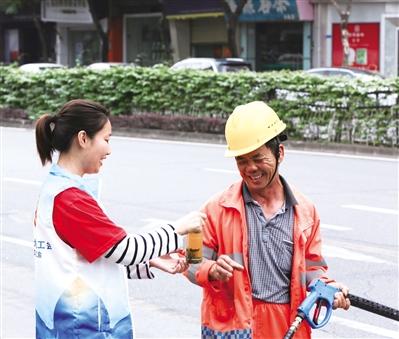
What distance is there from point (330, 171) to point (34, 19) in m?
33.0

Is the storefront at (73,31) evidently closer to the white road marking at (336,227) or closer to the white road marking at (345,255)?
the white road marking at (336,227)

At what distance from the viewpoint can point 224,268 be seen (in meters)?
3.75

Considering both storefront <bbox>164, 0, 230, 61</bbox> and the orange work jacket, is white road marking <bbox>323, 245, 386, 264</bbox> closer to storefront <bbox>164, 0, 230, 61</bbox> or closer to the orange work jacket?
the orange work jacket

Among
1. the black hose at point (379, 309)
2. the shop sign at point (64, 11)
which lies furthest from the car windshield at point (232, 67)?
the black hose at point (379, 309)

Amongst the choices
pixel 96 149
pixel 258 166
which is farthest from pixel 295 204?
pixel 96 149

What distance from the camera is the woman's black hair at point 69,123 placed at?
3838mm

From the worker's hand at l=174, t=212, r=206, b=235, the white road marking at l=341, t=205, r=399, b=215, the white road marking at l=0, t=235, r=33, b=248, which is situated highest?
the worker's hand at l=174, t=212, r=206, b=235

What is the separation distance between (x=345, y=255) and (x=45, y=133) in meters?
6.13

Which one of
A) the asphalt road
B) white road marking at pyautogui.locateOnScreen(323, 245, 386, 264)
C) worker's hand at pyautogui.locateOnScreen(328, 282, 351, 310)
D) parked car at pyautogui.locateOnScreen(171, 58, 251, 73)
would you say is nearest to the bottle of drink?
worker's hand at pyautogui.locateOnScreen(328, 282, 351, 310)

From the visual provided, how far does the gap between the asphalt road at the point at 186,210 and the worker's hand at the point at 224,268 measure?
10.7 feet

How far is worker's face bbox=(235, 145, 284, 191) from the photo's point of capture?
389cm

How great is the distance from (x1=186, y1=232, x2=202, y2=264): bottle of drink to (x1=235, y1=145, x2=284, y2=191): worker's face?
1.13 feet

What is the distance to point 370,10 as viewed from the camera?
35.7 m

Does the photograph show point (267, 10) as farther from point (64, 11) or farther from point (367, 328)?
point (367, 328)
